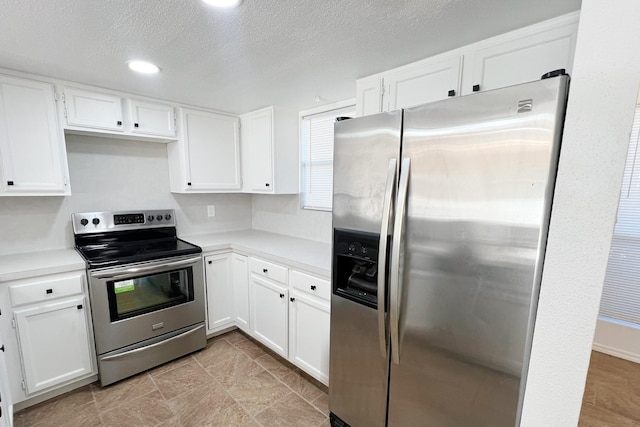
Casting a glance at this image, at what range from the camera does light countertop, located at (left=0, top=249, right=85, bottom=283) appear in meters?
1.76

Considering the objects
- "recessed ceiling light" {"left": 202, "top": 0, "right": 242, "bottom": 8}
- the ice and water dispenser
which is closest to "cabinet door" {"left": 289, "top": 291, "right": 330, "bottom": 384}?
the ice and water dispenser

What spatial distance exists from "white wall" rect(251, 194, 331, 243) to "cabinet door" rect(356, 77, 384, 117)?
3.47 feet

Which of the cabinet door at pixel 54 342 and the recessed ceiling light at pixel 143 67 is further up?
the recessed ceiling light at pixel 143 67

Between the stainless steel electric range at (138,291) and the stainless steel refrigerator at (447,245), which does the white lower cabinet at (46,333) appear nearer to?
the stainless steel electric range at (138,291)

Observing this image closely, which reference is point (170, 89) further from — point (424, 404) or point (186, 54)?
point (424, 404)

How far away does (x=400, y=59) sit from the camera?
159cm

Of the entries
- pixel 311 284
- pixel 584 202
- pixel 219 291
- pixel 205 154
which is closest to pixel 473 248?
pixel 584 202

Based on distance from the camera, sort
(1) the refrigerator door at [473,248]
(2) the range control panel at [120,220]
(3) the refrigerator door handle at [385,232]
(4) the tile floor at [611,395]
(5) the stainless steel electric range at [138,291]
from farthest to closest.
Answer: (2) the range control panel at [120,220], (5) the stainless steel electric range at [138,291], (4) the tile floor at [611,395], (3) the refrigerator door handle at [385,232], (1) the refrigerator door at [473,248]

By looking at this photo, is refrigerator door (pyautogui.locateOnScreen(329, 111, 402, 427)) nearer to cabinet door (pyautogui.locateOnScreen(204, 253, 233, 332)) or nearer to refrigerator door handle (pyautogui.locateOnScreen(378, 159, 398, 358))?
refrigerator door handle (pyautogui.locateOnScreen(378, 159, 398, 358))

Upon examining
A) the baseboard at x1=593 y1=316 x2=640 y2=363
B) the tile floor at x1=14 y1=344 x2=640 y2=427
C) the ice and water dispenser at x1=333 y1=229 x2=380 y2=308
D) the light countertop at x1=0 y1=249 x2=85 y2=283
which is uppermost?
the ice and water dispenser at x1=333 y1=229 x2=380 y2=308

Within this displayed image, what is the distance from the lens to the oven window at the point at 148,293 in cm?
208

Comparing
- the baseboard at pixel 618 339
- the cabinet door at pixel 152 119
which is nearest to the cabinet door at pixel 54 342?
the cabinet door at pixel 152 119

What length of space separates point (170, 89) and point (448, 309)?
2.39m

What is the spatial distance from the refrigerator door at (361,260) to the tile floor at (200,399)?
1.56 ft
